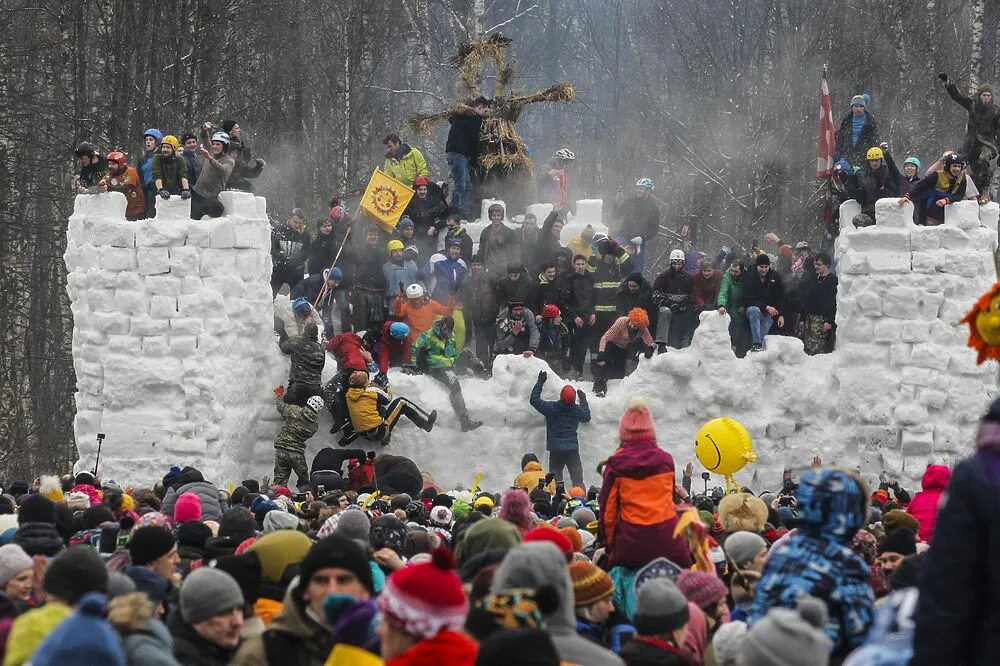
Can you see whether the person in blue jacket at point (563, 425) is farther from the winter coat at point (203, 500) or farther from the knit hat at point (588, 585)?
the knit hat at point (588, 585)

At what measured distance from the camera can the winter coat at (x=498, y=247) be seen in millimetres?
17891

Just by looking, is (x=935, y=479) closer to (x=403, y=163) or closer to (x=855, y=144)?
(x=855, y=144)

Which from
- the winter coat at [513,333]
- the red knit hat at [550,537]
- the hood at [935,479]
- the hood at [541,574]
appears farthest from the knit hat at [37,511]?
the winter coat at [513,333]

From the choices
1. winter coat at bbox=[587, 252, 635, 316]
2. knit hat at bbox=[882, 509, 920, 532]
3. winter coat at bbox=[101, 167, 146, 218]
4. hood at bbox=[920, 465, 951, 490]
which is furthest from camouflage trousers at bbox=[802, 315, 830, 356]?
knit hat at bbox=[882, 509, 920, 532]

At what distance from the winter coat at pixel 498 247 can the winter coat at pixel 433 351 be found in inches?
50.6

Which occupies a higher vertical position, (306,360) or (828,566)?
(306,360)

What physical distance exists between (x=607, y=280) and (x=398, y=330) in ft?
7.15

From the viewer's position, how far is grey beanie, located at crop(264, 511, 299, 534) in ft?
29.5

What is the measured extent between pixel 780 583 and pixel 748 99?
26.6m

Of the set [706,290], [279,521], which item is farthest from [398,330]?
[279,521]

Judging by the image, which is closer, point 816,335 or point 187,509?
point 187,509

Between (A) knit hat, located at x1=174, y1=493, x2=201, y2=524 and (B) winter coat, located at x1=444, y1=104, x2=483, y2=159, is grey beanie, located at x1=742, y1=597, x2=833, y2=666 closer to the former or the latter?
(A) knit hat, located at x1=174, y1=493, x2=201, y2=524

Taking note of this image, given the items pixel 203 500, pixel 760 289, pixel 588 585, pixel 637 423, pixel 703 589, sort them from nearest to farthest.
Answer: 1. pixel 588 585
2. pixel 703 589
3. pixel 637 423
4. pixel 203 500
5. pixel 760 289

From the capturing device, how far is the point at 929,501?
34.0 ft
